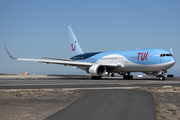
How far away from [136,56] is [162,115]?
28343 millimetres

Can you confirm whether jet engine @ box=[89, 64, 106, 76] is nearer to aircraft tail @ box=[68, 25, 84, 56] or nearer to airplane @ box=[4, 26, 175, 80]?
airplane @ box=[4, 26, 175, 80]

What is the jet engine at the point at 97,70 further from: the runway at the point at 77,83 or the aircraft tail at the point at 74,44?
the aircraft tail at the point at 74,44

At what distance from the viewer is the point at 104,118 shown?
7.29 metres

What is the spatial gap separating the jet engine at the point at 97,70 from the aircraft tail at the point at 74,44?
11289mm

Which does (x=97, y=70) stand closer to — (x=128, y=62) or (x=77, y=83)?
(x=128, y=62)

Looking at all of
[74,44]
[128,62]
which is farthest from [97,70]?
[74,44]

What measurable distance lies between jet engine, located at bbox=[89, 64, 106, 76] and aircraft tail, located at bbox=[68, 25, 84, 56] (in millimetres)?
11289

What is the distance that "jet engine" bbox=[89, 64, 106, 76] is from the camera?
37303mm

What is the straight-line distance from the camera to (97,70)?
3753cm

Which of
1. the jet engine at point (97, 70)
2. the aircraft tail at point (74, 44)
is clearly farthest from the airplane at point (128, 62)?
the aircraft tail at point (74, 44)

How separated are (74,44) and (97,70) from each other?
1502 cm

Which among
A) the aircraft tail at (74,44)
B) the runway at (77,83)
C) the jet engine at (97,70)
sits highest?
the aircraft tail at (74,44)

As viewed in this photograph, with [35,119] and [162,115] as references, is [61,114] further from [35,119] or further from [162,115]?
[162,115]

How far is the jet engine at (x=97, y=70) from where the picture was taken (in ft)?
122
